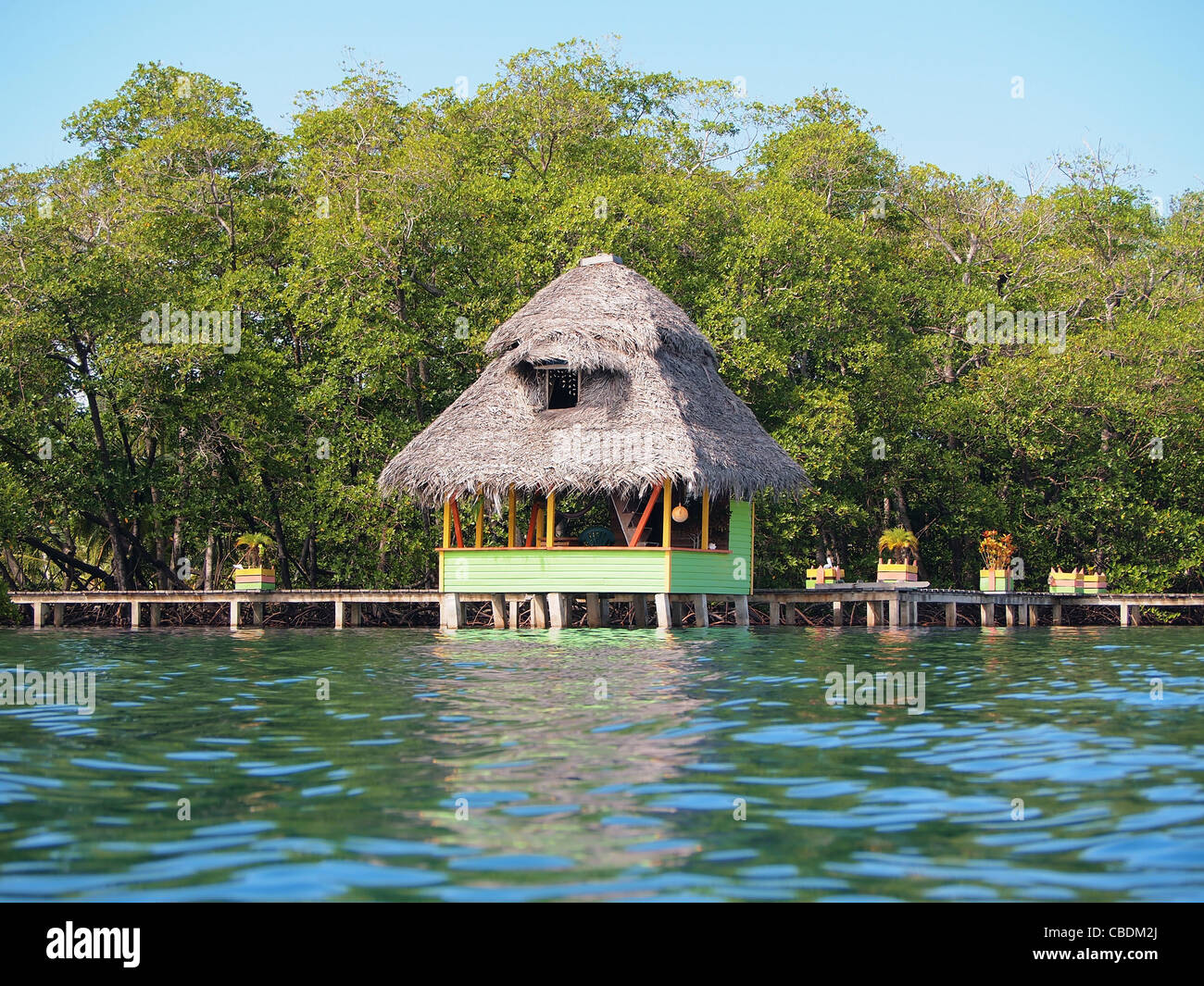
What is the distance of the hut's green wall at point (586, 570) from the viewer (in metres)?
21.0

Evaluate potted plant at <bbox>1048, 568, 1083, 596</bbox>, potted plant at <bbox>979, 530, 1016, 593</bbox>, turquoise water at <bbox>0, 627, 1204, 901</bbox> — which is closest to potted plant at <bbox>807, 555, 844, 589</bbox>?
potted plant at <bbox>979, 530, 1016, 593</bbox>

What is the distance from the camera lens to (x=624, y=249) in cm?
2864

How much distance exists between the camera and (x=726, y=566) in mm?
22734

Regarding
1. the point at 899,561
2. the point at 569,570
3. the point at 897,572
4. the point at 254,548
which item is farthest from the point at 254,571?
the point at 899,561

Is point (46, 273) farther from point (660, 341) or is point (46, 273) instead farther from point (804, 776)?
point (804, 776)

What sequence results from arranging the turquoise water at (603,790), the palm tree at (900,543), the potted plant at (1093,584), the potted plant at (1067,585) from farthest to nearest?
the potted plant at (1093,584), the potted plant at (1067,585), the palm tree at (900,543), the turquoise water at (603,790)

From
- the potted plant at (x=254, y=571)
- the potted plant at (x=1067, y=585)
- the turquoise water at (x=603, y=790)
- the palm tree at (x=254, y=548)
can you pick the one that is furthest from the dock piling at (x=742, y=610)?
the turquoise water at (x=603, y=790)

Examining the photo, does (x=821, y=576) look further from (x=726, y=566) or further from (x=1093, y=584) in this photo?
(x=1093, y=584)

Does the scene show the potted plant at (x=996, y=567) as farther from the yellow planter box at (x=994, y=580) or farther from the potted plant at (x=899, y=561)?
the potted plant at (x=899, y=561)

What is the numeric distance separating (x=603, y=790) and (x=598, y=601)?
743 inches

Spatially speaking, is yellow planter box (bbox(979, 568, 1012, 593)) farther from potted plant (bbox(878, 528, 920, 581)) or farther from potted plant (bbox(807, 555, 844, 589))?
potted plant (bbox(807, 555, 844, 589))

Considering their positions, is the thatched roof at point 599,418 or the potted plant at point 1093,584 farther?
the potted plant at point 1093,584

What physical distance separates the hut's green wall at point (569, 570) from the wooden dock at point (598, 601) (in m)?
0.37
